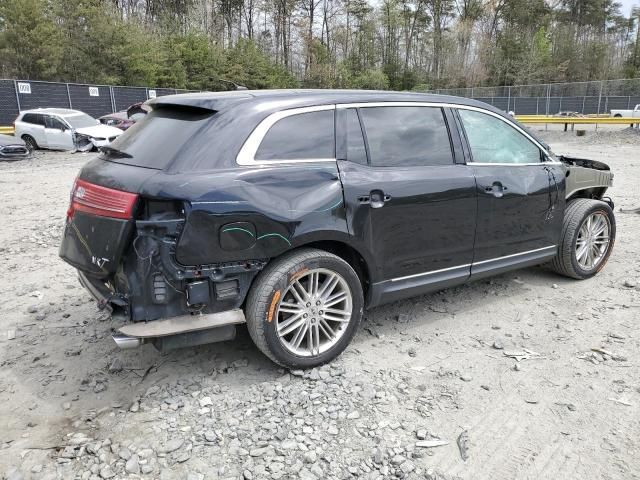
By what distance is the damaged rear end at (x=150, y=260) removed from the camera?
304cm

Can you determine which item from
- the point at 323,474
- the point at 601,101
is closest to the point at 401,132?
the point at 323,474

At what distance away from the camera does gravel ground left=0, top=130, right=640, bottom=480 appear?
8.98ft

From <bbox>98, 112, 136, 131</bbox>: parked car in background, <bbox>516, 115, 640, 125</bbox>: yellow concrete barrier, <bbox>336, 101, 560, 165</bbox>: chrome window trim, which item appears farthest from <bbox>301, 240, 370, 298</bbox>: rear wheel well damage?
<bbox>516, 115, 640, 125</bbox>: yellow concrete barrier

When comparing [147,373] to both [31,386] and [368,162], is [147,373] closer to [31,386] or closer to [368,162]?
[31,386]

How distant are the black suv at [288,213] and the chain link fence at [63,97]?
23697mm

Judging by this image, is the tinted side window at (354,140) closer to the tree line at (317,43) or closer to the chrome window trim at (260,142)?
the chrome window trim at (260,142)

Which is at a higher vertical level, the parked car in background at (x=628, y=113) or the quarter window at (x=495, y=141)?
the quarter window at (x=495, y=141)

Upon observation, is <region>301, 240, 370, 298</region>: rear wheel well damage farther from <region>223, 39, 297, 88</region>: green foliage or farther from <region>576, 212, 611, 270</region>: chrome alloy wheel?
<region>223, 39, 297, 88</region>: green foliage

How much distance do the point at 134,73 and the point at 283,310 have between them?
115 feet

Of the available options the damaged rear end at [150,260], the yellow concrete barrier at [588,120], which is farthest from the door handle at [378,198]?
the yellow concrete barrier at [588,120]

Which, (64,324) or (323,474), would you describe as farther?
(64,324)

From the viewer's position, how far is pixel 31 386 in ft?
11.4

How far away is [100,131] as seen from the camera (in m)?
18.0

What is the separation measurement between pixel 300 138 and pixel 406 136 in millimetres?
898
